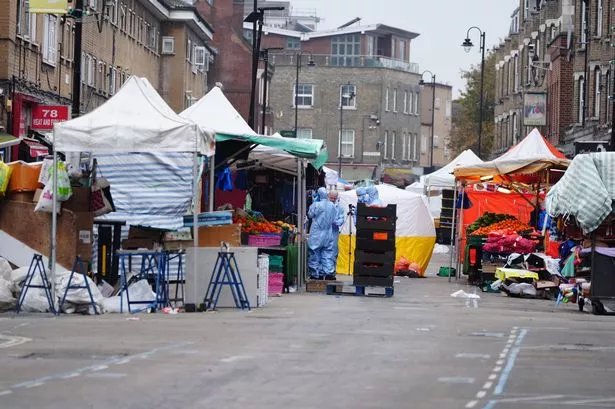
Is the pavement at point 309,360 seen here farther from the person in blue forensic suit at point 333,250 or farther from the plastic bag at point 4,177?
the person in blue forensic suit at point 333,250

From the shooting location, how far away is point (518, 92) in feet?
284

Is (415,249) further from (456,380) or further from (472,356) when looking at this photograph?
(456,380)

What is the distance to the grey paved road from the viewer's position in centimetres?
1256

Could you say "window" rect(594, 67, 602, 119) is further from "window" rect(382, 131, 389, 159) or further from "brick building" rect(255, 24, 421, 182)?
"window" rect(382, 131, 389, 159)

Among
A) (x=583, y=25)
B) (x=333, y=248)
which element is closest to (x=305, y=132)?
(x=583, y=25)

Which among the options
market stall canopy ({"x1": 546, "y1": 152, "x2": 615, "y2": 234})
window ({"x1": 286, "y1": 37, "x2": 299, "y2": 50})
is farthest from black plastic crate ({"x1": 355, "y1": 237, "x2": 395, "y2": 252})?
window ({"x1": 286, "y1": 37, "x2": 299, "y2": 50})

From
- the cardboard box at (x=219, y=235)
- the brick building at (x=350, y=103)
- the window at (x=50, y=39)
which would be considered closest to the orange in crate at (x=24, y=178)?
the cardboard box at (x=219, y=235)

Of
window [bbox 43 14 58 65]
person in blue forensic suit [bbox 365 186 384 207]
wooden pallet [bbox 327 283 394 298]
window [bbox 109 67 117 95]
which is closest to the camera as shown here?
wooden pallet [bbox 327 283 394 298]

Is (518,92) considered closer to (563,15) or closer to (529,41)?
(529,41)

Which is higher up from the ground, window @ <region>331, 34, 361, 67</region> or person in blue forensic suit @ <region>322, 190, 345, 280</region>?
window @ <region>331, 34, 361, 67</region>

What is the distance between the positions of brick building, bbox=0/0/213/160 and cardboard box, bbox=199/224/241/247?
16.0 metres

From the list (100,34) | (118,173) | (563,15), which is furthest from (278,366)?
(563,15)

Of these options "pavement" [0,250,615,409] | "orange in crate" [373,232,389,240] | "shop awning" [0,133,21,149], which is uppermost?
"shop awning" [0,133,21,149]

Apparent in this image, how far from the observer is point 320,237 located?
103 ft
